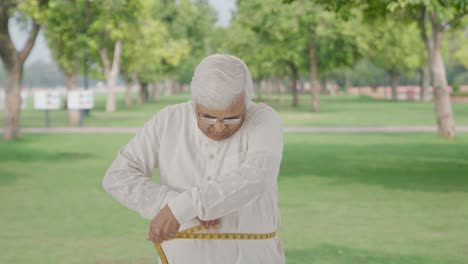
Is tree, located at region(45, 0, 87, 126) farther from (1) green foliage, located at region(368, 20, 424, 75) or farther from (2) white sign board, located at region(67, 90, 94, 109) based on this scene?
(1) green foliage, located at region(368, 20, 424, 75)

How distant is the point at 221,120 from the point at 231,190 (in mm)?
247

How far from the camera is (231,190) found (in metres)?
2.66

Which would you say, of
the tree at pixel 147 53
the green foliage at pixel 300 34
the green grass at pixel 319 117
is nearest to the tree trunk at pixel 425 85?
the tree at pixel 147 53

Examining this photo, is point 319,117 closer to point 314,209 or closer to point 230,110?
point 314,209

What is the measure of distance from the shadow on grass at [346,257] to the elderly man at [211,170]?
188 inches

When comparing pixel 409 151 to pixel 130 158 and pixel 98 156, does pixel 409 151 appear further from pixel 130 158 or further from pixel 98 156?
pixel 130 158

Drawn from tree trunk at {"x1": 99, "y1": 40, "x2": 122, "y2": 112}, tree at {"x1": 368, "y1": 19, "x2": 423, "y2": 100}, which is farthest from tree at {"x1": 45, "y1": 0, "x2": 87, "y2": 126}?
tree at {"x1": 368, "y1": 19, "x2": 423, "y2": 100}

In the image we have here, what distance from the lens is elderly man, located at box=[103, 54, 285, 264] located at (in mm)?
2682

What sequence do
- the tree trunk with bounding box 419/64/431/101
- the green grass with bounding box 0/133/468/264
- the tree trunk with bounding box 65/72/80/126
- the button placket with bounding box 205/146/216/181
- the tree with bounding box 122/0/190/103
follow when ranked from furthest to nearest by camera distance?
1. the tree trunk with bounding box 419/64/431/101
2. the tree with bounding box 122/0/190/103
3. the tree trunk with bounding box 65/72/80/126
4. the green grass with bounding box 0/133/468/264
5. the button placket with bounding box 205/146/216/181

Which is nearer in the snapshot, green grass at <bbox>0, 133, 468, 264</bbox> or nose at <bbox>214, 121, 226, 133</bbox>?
nose at <bbox>214, 121, 226, 133</bbox>

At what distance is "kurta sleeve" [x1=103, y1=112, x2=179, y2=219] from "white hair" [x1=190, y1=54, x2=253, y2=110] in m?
0.28

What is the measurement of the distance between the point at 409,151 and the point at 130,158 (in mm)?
17719

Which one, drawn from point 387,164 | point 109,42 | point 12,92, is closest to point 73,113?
point 12,92

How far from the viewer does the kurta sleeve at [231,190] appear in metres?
2.65
